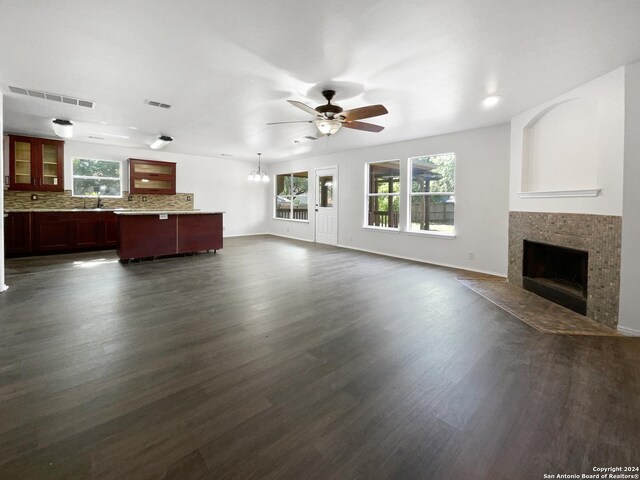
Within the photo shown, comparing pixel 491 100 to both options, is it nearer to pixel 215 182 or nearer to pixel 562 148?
pixel 562 148

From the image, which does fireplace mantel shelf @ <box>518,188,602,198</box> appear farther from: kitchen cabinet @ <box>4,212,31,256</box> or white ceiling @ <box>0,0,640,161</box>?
kitchen cabinet @ <box>4,212,31,256</box>

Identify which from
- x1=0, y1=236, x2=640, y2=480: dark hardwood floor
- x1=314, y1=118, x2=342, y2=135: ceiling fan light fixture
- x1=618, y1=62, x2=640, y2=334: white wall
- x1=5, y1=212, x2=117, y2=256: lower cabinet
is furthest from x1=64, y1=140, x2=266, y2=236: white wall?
x1=618, y1=62, x2=640, y2=334: white wall

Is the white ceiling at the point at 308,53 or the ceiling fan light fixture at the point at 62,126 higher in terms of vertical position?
the ceiling fan light fixture at the point at 62,126

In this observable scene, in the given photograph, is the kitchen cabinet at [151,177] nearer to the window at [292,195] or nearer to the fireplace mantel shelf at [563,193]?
the window at [292,195]

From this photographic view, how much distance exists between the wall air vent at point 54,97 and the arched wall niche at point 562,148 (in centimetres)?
621

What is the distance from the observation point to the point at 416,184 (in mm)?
6188

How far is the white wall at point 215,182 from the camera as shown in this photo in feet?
24.4

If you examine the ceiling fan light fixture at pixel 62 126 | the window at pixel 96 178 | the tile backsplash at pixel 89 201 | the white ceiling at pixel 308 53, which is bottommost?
the tile backsplash at pixel 89 201

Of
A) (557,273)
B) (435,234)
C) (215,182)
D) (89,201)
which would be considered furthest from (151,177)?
(557,273)

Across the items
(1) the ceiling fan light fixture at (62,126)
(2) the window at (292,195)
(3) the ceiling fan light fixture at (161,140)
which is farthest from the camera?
(2) the window at (292,195)

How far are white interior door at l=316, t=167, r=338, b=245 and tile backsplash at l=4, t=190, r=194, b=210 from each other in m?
3.82

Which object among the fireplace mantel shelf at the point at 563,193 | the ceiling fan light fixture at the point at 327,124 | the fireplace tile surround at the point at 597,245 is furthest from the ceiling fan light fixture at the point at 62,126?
the fireplace tile surround at the point at 597,245

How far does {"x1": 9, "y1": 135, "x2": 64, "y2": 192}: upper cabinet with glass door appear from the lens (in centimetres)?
609

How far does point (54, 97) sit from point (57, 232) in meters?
3.52
